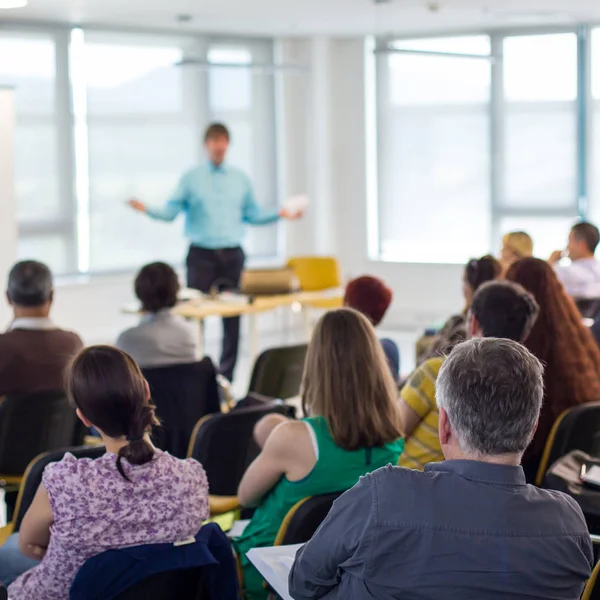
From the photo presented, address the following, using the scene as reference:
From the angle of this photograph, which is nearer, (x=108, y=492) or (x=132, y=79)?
(x=108, y=492)

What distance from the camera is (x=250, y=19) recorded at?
29.5 ft

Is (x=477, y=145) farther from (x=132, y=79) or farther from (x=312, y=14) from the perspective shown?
(x=132, y=79)

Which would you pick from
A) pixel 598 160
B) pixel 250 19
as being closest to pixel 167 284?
pixel 250 19

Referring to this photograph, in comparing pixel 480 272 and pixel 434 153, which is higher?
pixel 434 153

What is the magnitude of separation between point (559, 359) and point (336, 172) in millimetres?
7424

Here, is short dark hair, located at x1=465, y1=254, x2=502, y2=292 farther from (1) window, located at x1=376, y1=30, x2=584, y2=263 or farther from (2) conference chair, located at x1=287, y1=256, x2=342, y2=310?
(1) window, located at x1=376, y1=30, x2=584, y2=263

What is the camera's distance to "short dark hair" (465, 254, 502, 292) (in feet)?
14.8

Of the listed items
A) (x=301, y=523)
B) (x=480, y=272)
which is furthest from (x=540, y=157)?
(x=301, y=523)

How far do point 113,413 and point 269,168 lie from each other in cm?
836

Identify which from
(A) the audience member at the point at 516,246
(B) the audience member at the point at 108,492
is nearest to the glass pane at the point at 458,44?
(A) the audience member at the point at 516,246

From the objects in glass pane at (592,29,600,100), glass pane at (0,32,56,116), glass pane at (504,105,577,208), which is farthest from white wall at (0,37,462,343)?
glass pane at (0,32,56,116)

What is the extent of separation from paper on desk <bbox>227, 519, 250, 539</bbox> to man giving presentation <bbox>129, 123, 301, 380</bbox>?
459cm

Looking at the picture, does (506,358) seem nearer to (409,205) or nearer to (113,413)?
(113,413)

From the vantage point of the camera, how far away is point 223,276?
7910 millimetres
